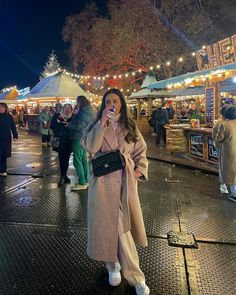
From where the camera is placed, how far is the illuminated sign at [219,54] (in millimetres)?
9760

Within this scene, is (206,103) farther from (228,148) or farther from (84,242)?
(84,242)

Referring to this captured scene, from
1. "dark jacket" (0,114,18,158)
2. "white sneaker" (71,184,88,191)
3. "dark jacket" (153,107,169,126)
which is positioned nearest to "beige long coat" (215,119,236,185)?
"white sneaker" (71,184,88,191)

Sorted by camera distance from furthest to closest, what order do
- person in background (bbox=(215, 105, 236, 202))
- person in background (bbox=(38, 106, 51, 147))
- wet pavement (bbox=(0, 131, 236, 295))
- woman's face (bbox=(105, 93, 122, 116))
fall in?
person in background (bbox=(38, 106, 51, 147)) → person in background (bbox=(215, 105, 236, 202)) → wet pavement (bbox=(0, 131, 236, 295)) → woman's face (bbox=(105, 93, 122, 116))

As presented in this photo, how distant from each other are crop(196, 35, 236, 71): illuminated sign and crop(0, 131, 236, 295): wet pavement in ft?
16.6

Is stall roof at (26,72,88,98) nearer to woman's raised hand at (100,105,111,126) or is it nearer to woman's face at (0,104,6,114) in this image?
woman's face at (0,104,6,114)

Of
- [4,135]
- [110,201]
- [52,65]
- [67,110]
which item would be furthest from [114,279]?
[52,65]

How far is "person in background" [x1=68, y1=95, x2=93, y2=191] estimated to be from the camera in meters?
5.90

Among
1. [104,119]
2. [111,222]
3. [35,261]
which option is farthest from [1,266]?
[104,119]

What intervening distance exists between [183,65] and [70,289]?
1977 centimetres

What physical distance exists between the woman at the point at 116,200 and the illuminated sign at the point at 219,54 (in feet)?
26.5

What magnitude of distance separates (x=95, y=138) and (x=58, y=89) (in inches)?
509

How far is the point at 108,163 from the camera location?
8.71ft

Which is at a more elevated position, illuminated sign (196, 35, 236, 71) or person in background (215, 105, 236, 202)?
illuminated sign (196, 35, 236, 71)

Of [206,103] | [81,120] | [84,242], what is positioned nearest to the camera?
[84,242]
